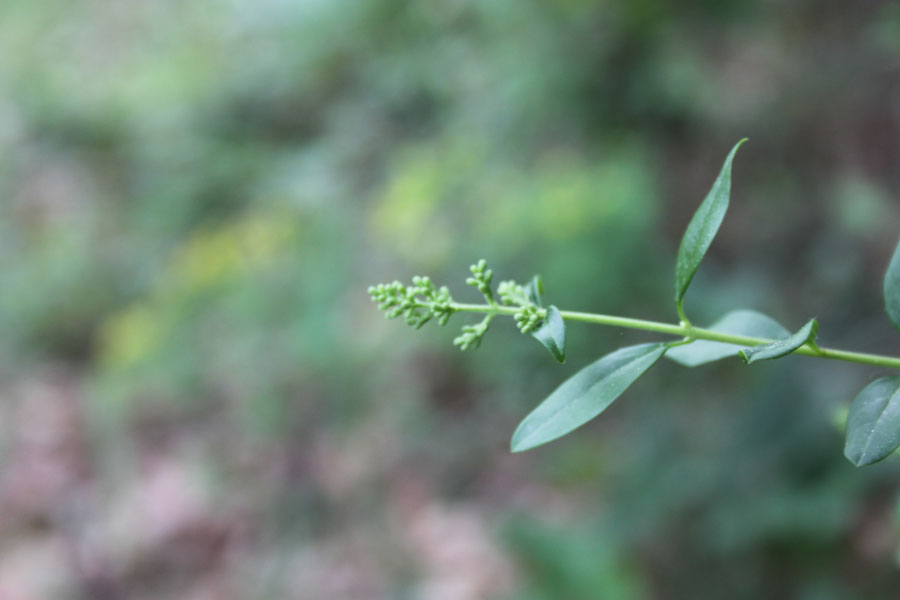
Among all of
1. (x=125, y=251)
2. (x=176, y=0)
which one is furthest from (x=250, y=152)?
(x=176, y=0)

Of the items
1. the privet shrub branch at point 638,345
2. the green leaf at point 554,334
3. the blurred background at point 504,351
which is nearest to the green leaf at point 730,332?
the privet shrub branch at point 638,345

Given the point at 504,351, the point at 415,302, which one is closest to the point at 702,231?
the point at 415,302

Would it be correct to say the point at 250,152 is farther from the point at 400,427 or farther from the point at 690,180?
the point at 690,180

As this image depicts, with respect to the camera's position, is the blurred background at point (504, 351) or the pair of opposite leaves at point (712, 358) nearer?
the pair of opposite leaves at point (712, 358)

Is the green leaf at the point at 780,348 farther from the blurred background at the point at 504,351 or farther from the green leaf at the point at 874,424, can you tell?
the blurred background at the point at 504,351

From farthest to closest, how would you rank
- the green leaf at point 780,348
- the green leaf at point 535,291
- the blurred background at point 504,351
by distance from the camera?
the blurred background at point 504,351 → the green leaf at point 535,291 → the green leaf at point 780,348

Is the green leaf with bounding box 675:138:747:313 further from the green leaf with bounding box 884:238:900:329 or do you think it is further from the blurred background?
the blurred background
